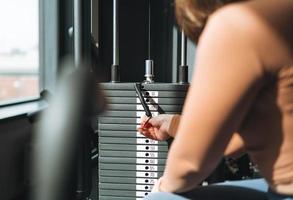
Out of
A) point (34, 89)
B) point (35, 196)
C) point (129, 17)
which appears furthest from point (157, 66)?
point (35, 196)

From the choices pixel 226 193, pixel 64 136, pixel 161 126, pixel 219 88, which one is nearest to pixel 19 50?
pixel 161 126

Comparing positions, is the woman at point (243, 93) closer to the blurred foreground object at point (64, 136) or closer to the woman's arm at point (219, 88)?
the woman's arm at point (219, 88)

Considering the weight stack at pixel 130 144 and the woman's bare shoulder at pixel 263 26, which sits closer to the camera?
the woman's bare shoulder at pixel 263 26

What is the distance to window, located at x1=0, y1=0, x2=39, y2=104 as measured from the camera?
8.07ft

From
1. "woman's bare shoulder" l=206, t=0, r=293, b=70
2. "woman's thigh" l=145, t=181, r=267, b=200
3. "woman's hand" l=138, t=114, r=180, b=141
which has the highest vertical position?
"woman's bare shoulder" l=206, t=0, r=293, b=70

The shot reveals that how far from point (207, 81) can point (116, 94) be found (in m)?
1.10

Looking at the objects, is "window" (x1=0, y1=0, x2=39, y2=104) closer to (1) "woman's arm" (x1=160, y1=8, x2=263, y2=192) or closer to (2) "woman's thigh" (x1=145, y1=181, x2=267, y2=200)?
(2) "woman's thigh" (x1=145, y1=181, x2=267, y2=200)

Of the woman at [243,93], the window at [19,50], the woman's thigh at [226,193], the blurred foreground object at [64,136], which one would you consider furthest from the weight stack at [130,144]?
the blurred foreground object at [64,136]

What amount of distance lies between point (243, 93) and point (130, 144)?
1.16 metres

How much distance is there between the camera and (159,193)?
1.06 metres

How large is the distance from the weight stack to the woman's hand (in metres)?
0.22

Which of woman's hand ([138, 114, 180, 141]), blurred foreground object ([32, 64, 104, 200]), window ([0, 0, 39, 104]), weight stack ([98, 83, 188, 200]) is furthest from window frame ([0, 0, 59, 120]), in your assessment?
blurred foreground object ([32, 64, 104, 200])

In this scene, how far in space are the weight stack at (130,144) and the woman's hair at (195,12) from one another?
87 cm

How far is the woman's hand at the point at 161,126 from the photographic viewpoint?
1.46 meters
